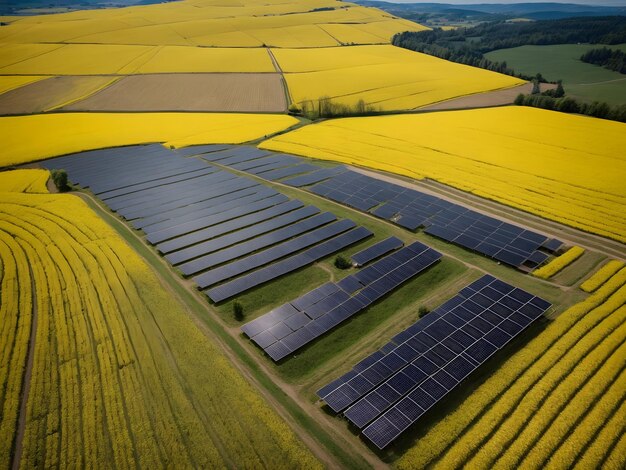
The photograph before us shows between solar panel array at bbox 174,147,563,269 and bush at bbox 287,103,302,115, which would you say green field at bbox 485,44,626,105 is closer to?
bush at bbox 287,103,302,115

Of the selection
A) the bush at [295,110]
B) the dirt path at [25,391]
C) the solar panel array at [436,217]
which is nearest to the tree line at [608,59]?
the bush at [295,110]

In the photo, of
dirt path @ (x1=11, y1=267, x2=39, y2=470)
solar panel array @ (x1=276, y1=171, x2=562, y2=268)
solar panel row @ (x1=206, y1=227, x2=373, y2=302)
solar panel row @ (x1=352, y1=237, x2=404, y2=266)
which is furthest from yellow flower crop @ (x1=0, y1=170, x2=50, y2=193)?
solar panel row @ (x1=352, y1=237, x2=404, y2=266)

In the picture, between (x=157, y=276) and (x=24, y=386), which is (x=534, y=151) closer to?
(x=157, y=276)

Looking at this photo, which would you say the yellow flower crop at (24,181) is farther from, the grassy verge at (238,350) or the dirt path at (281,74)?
the dirt path at (281,74)

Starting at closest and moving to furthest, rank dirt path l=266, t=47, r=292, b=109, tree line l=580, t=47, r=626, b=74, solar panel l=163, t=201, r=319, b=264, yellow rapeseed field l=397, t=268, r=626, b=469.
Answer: yellow rapeseed field l=397, t=268, r=626, b=469
solar panel l=163, t=201, r=319, b=264
dirt path l=266, t=47, r=292, b=109
tree line l=580, t=47, r=626, b=74

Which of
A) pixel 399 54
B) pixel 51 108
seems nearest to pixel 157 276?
pixel 51 108
